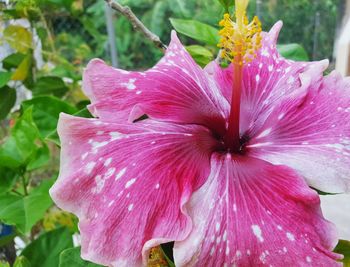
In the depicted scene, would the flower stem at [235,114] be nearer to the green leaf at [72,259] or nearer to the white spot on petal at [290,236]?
the white spot on petal at [290,236]

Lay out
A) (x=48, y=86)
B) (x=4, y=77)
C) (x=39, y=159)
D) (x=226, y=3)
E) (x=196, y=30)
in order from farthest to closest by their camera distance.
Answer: (x=48, y=86) → (x=4, y=77) → (x=39, y=159) → (x=196, y=30) → (x=226, y=3)

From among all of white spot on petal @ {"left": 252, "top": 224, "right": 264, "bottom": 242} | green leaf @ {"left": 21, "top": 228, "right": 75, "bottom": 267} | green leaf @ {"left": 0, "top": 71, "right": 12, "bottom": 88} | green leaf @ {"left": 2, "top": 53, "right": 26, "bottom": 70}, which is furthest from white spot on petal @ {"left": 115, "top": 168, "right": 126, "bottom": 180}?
green leaf @ {"left": 2, "top": 53, "right": 26, "bottom": 70}

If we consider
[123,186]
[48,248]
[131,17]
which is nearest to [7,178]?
[48,248]

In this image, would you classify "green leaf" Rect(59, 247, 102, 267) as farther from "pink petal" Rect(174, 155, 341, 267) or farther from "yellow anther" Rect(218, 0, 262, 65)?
"yellow anther" Rect(218, 0, 262, 65)

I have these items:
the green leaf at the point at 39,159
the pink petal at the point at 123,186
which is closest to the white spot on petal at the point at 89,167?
the pink petal at the point at 123,186

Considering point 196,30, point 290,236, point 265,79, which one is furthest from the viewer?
point 196,30

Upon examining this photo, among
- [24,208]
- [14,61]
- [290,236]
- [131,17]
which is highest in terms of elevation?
[131,17]

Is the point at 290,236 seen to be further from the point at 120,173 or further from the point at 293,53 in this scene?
the point at 293,53

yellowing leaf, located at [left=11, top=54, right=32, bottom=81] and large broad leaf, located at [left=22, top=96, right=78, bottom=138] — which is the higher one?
yellowing leaf, located at [left=11, top=54, right=32, bottom=81]
